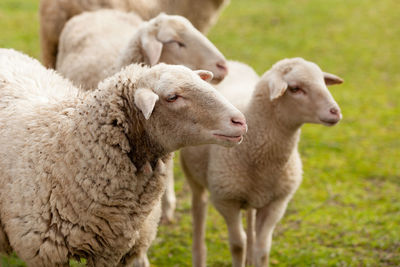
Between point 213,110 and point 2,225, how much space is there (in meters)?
1.42

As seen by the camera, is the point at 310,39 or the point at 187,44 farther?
the point at 310,39

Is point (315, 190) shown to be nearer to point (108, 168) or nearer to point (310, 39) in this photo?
point (108, 168)

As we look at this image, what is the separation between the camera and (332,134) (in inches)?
331

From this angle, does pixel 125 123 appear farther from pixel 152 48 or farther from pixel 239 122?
pixel 152 48

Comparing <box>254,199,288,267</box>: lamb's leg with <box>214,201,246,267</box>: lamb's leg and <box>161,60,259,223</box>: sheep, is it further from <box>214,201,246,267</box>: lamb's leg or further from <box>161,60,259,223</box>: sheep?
<box>161,60,259,223</box>: sheep

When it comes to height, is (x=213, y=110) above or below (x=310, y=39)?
above

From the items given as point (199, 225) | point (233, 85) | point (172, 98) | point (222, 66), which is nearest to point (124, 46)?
point (233, 85)

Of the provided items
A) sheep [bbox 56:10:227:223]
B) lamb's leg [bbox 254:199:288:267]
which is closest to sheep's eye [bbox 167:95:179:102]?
sheep [bbox 56:10:227:223]

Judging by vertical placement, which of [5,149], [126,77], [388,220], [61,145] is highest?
[126,77]

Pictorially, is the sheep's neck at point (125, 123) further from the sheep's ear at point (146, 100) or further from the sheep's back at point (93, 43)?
the sheep's back at point (93, 43)

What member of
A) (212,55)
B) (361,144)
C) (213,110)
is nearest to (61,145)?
(213,110)

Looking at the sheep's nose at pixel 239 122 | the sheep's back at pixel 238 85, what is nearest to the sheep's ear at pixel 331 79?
the sheep's back at pixel 238 85

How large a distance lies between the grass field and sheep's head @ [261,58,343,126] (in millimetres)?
1486

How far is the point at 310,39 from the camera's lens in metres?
12.5
